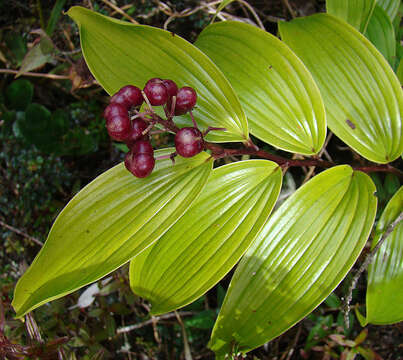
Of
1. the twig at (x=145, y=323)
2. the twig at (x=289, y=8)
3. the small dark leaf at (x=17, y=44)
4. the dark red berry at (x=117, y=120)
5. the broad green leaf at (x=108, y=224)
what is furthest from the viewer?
the small dark leaf at (x=17, y=44)

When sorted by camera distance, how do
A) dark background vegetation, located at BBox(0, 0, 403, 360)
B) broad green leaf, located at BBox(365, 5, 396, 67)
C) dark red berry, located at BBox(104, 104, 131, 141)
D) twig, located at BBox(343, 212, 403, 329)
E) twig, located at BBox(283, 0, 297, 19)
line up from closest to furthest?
dark red berry, located at BBox(104, 104, 131, 141) < twig, located at BBox(343, 212, 403, 329) < broad green leaf, located at BBox(365, 5, 396, 67) < dark background vegetation, located at BBox(0, 0, 403, 360) < twig, located at BBox(283, 0, 297, 19)

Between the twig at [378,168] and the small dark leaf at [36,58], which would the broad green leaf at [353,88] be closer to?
the twig at [378,168]

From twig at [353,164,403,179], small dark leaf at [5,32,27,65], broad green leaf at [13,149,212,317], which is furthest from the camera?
small dark leaf at [5,32,27,65]

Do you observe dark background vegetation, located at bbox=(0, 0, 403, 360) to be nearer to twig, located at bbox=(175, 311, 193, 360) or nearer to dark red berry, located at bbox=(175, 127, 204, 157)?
twig, located at bbox=(175, 311, 193, 360)

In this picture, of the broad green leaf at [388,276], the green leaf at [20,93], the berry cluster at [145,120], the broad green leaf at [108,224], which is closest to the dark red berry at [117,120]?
the berry cluster at [145,120]

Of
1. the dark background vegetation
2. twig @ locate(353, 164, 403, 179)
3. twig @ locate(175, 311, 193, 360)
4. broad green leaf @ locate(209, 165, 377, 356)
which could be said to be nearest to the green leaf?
the dark background vegetation

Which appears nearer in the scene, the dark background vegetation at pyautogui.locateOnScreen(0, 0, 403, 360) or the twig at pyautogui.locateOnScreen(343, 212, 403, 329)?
the twig at pyautogui.locateOnScreen(343, 212, 403, 329)

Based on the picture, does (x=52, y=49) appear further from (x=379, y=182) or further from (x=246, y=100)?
(x=379, y=182)
